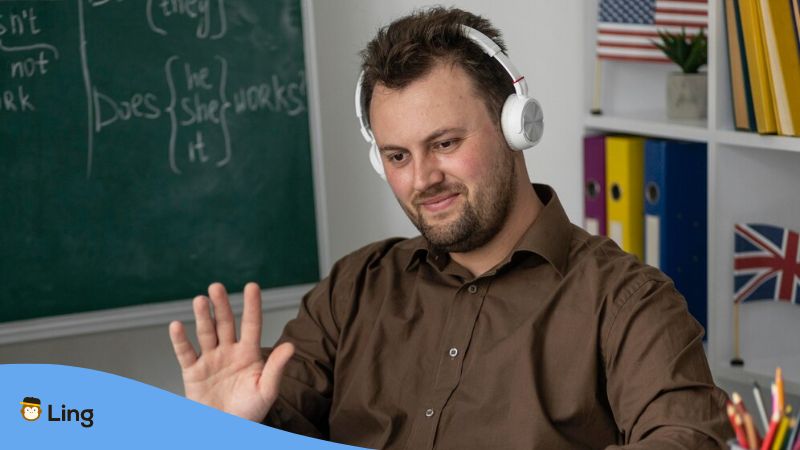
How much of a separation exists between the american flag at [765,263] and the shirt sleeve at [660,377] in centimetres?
82

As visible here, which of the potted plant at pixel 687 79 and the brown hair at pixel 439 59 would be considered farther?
the potted plant at pixel 687 79

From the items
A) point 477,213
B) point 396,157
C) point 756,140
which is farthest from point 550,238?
point 756,140

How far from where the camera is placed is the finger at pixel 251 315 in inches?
57.7

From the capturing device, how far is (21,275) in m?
Result: 2.24

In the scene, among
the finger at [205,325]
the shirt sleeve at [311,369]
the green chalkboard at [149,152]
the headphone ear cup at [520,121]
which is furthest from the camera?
the green chalkboard at [149,152]

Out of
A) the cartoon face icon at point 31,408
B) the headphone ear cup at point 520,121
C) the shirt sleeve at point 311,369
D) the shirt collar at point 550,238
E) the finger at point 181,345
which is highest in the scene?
the headphone ear cup at point 520,121

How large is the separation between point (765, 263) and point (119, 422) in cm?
159

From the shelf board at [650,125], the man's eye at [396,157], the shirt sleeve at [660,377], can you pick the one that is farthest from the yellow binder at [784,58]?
the man's eye at [396,157]

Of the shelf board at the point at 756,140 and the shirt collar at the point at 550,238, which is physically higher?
the shelf board at the point at 756,140

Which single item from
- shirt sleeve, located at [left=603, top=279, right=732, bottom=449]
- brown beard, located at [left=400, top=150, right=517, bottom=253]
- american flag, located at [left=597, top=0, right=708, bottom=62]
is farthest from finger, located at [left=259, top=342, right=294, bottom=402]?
american flag, located at [left=597, top=0, right=708, bottom=62]

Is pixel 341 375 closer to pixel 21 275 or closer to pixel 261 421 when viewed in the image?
pixel 261 421

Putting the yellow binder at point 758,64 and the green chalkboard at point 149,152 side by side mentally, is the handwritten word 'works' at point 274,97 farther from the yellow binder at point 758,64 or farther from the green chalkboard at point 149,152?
the yellow binder at point 758,64

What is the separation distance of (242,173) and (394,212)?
477 millimetres

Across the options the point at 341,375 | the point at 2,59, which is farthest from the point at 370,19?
the point at 341,375
